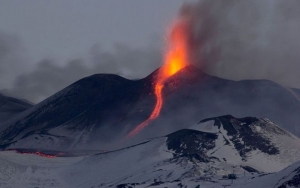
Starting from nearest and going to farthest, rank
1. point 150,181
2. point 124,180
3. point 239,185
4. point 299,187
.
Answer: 1. point 299,187
2. point 239,185
3. point 150,181
4. point 124,180

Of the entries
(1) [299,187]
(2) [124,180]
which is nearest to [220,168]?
(2) [124,180]

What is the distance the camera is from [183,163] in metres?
200

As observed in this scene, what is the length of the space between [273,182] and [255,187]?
12.5 ft

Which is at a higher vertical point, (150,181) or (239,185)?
(150,181)

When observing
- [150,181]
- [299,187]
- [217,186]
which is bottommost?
[299,187]

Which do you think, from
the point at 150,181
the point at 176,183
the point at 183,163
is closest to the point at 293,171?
the point at 176,183

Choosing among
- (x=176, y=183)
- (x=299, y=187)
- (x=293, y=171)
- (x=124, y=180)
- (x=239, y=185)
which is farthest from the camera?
(x=124, y=180)

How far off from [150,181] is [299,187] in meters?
Answer: 58.8

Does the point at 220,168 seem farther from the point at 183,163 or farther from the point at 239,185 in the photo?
the point at 239,185

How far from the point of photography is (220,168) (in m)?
199

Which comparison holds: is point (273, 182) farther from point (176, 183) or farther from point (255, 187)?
point (176, 183)

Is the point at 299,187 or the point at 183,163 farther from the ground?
the point at 183,163

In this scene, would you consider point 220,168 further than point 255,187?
Yes

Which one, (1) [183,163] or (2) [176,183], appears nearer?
(2) [176,183]
